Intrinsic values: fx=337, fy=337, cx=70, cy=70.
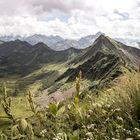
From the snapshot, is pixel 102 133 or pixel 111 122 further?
pixel 111 122

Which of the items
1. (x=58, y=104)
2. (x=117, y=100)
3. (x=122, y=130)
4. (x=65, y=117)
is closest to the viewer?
(x=122, y=130)

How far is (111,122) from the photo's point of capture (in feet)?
21.7

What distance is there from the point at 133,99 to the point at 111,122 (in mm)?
670

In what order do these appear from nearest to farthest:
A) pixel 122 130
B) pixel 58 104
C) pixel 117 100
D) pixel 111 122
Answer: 1. pixel 122 130
2. pixel 58 104
3. pixel 111 122
4. pixel 117 100

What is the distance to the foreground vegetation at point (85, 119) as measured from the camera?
5.78m

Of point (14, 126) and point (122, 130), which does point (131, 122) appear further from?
point (14, 126)

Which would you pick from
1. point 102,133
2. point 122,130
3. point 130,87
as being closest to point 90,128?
point 102,133

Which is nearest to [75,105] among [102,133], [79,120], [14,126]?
[79,120]

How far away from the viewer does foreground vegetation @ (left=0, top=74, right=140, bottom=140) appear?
5.78 meters

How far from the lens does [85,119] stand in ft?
23.4

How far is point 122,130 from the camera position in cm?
562

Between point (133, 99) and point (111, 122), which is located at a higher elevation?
point (133, 99)

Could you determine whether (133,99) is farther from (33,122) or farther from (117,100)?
(33,122)

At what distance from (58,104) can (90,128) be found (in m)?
0.76
